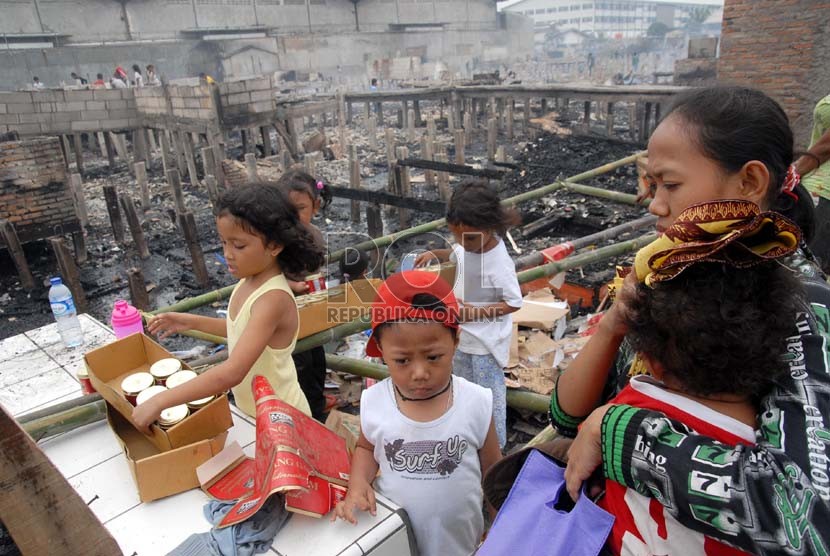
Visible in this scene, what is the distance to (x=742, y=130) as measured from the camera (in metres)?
1.17

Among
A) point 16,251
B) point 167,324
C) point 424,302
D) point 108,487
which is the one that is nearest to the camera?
point 424,302

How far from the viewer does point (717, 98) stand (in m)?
1.22

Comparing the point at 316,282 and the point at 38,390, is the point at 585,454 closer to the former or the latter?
the point at 38,390

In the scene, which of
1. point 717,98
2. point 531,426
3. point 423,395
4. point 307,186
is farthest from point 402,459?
point 307,186

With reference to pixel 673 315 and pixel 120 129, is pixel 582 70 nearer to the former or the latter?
pixel 120 129

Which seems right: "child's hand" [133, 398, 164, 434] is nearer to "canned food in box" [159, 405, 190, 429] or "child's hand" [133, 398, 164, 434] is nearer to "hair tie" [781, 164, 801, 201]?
"canned food in box" [159, 405, 190, 429]

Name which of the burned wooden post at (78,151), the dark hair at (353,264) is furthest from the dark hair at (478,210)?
the burned wooden post at (78,151)

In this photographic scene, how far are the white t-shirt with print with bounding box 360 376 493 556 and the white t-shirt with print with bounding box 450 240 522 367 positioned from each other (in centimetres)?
110

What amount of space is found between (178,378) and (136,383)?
6.3 inches

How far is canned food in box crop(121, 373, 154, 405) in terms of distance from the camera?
2.07 metres

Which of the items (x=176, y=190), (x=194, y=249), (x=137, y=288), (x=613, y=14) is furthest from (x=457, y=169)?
(x=613, y=14)

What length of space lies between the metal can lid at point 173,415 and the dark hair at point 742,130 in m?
1.86

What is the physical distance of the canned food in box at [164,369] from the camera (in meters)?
2.18

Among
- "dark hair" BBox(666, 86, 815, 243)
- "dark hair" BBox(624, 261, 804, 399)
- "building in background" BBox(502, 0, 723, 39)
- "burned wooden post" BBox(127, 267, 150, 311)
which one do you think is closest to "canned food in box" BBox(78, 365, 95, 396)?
"dark hair" BBox(624, 261, 804, 399)
